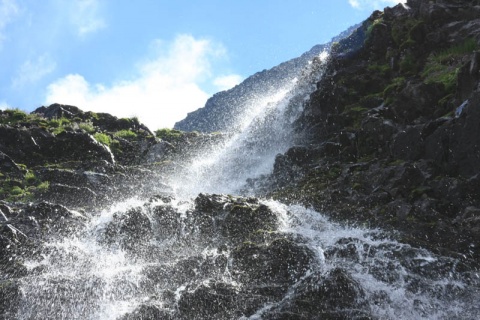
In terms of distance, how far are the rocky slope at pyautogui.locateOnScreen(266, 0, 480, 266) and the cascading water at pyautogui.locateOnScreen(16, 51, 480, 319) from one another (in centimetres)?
137

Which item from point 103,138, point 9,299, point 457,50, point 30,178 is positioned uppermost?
point 103,138

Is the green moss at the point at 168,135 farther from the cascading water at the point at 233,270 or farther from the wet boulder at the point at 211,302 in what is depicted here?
the wet boulder at the point at 211,302

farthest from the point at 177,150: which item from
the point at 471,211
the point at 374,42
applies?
the point at 471,211

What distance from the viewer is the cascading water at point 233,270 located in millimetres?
10094

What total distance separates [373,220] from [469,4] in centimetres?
1883

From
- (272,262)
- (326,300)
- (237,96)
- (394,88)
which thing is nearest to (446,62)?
(394,88)

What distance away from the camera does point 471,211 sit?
1305 centimetres

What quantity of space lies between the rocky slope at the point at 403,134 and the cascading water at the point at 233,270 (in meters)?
1.37

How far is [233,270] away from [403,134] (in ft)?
32.5

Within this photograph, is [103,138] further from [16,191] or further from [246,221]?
[246,221]

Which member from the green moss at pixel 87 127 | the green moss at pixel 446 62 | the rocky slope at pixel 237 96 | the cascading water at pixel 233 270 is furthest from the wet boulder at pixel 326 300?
the rocky slope at pixel 237 96

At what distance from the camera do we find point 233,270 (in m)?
12.1

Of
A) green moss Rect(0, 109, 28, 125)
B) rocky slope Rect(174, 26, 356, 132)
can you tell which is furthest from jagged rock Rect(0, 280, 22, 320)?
rocky slope Rect(174, 26, 356, 132)

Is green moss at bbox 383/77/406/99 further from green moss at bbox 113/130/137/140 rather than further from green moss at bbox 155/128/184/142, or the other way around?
green moss at bbox 155/128/184/142
